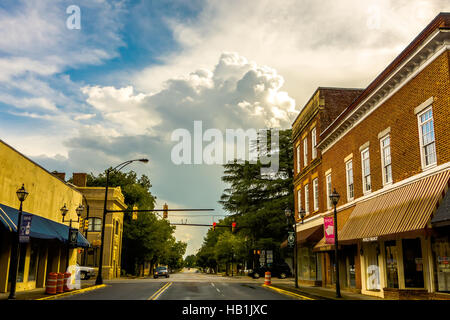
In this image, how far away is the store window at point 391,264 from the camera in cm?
1999

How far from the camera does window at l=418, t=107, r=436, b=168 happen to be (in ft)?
54.6

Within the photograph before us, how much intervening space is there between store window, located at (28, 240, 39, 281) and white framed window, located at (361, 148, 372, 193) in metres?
19.2

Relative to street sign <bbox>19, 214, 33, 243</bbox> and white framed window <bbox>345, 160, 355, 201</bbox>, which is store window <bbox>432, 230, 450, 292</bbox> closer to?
white framed window <bbox>345, 160, 355, 201</bbox>

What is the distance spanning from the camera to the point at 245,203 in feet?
192

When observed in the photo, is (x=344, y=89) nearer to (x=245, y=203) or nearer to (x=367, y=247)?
(x=367, y=247)

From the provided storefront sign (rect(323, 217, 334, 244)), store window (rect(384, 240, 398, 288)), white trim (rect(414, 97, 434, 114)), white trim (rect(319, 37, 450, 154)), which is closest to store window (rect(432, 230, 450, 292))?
store window (rect(384, 240, 398, 288))

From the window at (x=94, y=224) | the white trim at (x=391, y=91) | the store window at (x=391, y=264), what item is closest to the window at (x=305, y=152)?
the white trim at (x=391, y=91)

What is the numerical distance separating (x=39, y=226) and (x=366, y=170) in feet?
59.2

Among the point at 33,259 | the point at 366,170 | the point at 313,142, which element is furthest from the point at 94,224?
the point at 366,170

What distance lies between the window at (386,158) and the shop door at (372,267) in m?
3.61

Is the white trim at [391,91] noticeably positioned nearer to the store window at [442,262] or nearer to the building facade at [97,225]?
the store window at [442,262]

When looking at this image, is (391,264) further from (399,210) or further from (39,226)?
(39,226)

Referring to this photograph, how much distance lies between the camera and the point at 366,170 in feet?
77.8

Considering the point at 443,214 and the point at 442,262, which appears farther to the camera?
the point at 442,262
